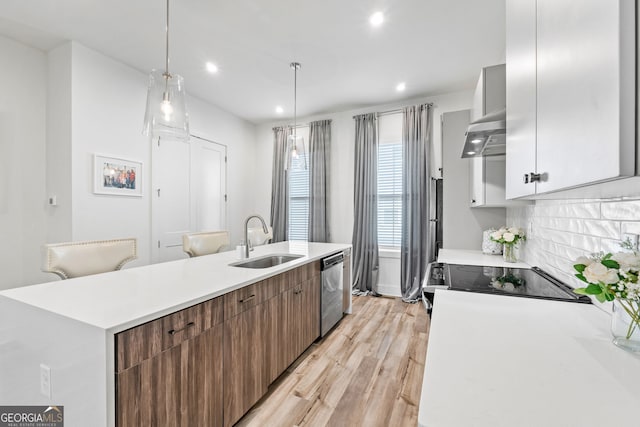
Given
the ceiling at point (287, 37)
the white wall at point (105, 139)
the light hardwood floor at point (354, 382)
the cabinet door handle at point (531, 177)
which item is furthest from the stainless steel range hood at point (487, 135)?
the white wall at point (105, 139)

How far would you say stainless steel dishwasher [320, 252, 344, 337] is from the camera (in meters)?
2.74

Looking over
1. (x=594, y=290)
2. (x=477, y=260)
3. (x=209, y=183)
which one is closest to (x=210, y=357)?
(x=594, y=290)

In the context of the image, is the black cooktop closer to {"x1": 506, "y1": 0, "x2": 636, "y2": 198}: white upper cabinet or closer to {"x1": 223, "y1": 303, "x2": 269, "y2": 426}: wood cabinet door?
{"x1": 506, "y1": 0, "x2": 636, "y2": 198}: white upper cabinet

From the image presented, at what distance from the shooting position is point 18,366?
1.23 metres

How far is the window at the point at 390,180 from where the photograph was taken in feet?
13.8

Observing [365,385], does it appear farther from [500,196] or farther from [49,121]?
[49,121]

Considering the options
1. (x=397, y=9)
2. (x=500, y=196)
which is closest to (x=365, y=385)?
(x=500, y=196)

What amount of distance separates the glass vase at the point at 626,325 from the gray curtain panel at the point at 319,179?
3822 mm

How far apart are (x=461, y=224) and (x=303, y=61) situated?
2480 millimetres

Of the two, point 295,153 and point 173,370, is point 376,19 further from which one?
point 173,370

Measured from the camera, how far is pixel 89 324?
0.98m

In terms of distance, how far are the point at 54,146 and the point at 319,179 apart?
3.23 meters

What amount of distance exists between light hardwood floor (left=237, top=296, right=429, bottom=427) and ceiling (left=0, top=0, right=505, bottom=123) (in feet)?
9.62

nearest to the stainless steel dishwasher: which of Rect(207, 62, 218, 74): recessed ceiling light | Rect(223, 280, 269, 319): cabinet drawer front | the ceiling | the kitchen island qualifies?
Rect(223, 280, 269, 319): cabinet drawer front
